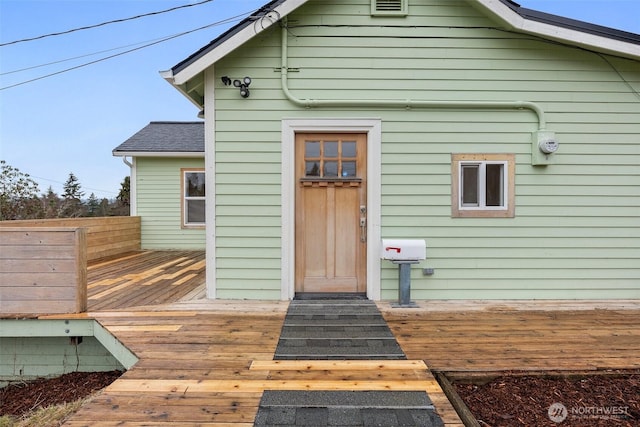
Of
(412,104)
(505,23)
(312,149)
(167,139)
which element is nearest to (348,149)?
(312,149)

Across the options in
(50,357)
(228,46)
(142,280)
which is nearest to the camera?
(50,357)

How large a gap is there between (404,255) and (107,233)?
6132 mm

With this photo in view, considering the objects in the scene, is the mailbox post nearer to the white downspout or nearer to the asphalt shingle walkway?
the asphalt shingle walkway

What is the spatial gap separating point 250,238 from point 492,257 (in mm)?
2866

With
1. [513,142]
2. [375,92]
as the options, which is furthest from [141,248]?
[513,142]

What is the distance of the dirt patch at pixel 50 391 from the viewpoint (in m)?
2.74

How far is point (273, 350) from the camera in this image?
2.39 m

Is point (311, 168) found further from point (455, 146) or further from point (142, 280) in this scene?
point (142, 280)

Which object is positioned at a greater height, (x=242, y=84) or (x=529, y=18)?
(x=529, y=18)

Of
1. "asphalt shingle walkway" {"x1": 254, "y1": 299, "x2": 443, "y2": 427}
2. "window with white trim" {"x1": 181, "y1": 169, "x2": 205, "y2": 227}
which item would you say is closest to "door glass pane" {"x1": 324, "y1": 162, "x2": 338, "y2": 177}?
"asphalt shingle walkway" {"x1": 254, "y1": 299, "x2": 443, "y2": 427}

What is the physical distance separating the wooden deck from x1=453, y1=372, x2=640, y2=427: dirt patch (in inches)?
4.3

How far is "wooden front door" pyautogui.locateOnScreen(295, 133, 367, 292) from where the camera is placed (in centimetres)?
379

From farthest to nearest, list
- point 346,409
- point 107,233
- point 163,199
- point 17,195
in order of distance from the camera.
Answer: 1. point 17,195
2. point 163,199
3. point 107,233
4. point 346,409

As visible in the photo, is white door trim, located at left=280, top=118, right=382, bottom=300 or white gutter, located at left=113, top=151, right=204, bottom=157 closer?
white door trim, located at left=280, top=118, right=382, bottom=300
